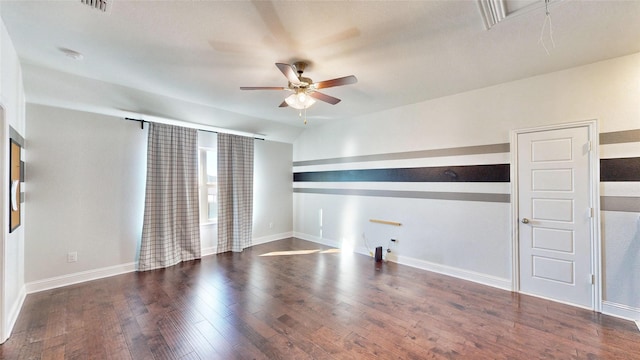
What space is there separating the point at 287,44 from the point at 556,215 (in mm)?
3638

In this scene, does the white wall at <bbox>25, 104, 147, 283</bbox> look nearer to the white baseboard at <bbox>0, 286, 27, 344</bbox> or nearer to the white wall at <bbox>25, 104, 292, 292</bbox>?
the white wall at <bbox>25, 104, 292, 292</bbox>

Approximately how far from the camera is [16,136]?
8.54 ft

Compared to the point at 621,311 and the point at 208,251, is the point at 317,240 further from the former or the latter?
the point at 621,311

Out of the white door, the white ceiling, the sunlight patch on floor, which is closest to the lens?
the white ceiling

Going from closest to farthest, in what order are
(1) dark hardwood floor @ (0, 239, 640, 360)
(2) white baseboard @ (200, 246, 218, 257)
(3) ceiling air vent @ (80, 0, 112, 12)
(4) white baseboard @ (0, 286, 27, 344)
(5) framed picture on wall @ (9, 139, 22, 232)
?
(3) ceiling air vent @ (80, 0, 112, 12) → (1) dark hardwood floor @ (0, 239, 640, 360) → (4) white baseboard @ (0, 286, 27, 344) → (5) framed picture on wall @ (9, 139, 22, 232) → (2) white baseboard @ (200, 246, 218, 257)

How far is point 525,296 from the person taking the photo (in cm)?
306

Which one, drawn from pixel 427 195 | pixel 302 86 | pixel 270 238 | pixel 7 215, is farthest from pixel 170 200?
pixel 427 195

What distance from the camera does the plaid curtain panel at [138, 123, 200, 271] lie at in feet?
12.9

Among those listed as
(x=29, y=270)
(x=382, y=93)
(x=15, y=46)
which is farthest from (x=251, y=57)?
(x=29, y=270)

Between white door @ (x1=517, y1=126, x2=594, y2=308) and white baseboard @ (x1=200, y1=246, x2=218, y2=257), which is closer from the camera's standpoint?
white door @ (x1=517, y1=126, x2=594, y2=308)

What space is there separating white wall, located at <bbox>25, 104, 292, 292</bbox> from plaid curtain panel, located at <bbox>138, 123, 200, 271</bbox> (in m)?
0.18

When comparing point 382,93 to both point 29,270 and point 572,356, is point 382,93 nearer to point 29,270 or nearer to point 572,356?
point 572,356

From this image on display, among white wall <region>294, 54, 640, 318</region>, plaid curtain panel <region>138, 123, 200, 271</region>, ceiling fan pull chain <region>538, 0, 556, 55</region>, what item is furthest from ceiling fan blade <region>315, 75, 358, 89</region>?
plaid curtain panel <region>138, 123, 200, 271</region>

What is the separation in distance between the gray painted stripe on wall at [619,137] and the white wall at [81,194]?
610 centimetres
